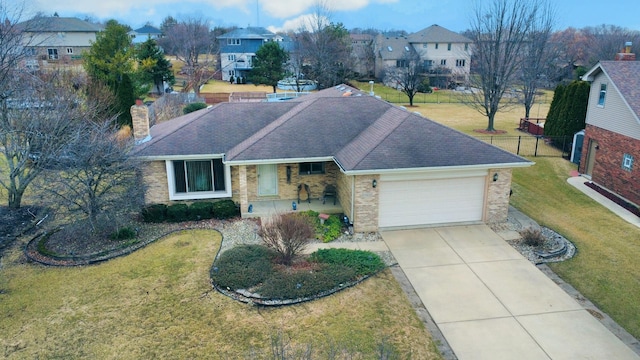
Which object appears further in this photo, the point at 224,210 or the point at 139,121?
the point at 139,121

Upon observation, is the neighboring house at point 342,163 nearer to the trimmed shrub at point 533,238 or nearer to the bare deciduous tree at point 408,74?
the trimmed shrub at point 533,238

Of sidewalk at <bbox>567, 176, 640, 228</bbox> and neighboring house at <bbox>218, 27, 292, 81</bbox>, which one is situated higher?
neighboring house at <bbox>218, 27, 292, 81</bbox>

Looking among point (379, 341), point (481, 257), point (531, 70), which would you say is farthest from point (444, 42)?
point (379, 341)

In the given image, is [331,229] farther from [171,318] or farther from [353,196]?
[171,318]

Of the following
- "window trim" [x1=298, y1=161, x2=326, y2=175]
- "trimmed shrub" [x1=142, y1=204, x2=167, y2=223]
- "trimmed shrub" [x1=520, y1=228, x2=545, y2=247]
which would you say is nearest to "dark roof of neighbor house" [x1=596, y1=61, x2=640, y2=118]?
"trimmed shrub" [x1=520, y1=228, x2=545, y2=247]

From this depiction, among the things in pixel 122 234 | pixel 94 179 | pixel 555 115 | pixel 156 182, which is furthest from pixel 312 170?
pixel 555 115

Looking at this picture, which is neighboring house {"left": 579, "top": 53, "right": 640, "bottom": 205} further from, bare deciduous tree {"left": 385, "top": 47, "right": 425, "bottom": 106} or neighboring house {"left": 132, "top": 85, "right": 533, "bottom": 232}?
bare deciduous tree {"left": 385, "top": 47, "right": 425, "bottom": 106}

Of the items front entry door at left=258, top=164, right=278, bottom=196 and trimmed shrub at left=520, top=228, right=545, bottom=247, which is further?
front entry door at left=258, top=164, right=278, bottom=196
